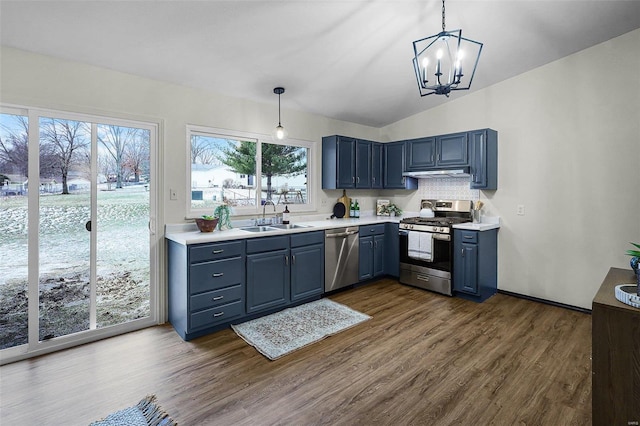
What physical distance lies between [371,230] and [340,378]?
8.15 ft

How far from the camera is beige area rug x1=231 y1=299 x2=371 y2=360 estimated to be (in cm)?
277

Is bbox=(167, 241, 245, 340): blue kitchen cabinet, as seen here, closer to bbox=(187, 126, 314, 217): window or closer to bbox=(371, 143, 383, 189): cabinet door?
bbox=(187, 126, 314, 217): window

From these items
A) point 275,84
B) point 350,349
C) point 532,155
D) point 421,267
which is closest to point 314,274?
point 350,349

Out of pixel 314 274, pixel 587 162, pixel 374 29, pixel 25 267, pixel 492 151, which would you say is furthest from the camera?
pixel 492 151

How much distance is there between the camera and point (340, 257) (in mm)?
4137

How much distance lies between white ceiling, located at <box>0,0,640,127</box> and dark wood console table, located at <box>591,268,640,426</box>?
2428 millimetres

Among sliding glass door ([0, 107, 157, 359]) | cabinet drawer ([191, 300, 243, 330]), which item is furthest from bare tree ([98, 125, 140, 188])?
cabinet drawer ([191, 300, 243, 330])

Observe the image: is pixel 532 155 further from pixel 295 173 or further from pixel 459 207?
pixel 295 173

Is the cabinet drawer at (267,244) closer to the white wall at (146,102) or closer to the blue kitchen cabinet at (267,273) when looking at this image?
the blue kitchen cabinet at (267,273)

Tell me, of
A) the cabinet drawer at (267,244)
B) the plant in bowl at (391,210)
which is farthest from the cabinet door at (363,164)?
the cabinet drawer at (267,244)

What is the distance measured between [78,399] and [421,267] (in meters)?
3.71

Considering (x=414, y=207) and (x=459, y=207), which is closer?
(x=459, y=207)

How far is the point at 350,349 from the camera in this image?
2729mm

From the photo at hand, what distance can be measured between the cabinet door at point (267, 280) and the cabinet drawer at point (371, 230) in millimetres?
1306
